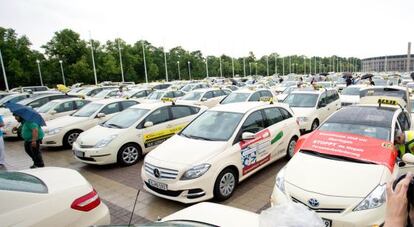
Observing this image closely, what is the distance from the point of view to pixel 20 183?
3.12 m

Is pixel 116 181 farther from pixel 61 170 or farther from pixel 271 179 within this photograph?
pixel 271 179

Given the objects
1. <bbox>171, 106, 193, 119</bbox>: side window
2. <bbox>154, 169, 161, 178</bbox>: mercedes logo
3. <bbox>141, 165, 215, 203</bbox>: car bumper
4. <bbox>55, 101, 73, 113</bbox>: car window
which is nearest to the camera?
<bbox>141, 165, 215, 203</bbox>: car bumper

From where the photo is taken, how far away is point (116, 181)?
6.38 meters

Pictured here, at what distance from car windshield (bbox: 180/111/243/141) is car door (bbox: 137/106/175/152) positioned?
1826 mm

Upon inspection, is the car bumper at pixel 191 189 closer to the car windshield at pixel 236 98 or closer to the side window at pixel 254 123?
the side window at pixel 254 123

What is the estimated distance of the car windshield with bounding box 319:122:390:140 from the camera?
4645mm

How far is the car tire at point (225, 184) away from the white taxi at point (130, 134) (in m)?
3.15

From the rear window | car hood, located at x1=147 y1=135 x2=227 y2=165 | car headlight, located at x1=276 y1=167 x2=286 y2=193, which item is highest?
the rear window

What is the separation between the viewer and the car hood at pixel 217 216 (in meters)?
2.58

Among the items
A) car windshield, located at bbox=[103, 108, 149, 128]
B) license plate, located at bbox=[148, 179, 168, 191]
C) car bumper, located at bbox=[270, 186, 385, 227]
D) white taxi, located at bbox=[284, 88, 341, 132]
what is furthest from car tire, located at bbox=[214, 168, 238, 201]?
white taxi, located at bbox=[284, 88, 341, 132]

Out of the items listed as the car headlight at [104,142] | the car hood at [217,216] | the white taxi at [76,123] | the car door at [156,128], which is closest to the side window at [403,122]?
the car hood at [217,216]

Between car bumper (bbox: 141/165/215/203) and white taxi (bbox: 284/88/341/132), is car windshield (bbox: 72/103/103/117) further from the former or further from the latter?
white taxi (bbox: 284/88/341/132)

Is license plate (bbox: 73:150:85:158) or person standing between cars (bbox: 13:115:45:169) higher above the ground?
person standing between cars (bbox: 13:115:45:169)

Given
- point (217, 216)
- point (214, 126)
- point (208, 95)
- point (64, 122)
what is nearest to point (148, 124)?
point (214, 126)
